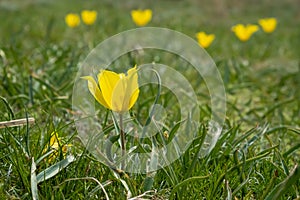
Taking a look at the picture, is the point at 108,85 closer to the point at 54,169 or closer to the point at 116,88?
the point at 116,88

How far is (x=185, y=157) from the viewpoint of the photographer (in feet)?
5.92

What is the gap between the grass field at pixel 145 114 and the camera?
63.2 inches

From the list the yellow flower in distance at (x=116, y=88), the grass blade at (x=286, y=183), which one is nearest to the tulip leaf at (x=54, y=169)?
the yellow flower in distance at (x=116, y=88)

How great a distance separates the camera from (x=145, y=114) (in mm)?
2463

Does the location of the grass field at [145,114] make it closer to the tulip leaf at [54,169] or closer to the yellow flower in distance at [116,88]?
the tulip leaf at [54,169]

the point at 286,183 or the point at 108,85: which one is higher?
the point at 108,85

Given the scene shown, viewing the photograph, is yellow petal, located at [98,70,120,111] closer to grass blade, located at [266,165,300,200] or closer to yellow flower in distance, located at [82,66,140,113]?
yellow flower in distance, located at [82,66,140,113]

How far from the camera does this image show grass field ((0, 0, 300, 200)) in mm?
1605

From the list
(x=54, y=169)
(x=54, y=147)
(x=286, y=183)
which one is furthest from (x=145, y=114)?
(x=286, y=183)

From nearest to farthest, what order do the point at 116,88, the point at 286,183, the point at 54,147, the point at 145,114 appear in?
the point at 286,183 → the point at 116,88 → the point at 54,147 → the point at 145,114

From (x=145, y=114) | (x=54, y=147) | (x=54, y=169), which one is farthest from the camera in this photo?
(x=145, y=114)

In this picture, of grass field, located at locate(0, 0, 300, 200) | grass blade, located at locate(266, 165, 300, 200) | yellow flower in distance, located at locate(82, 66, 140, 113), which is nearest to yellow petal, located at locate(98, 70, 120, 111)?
yellow flower in distance, located at locate(82, 66, 140, 113)

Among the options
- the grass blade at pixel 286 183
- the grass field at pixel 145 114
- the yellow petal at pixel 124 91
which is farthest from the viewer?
the grass field at pixel 145 114

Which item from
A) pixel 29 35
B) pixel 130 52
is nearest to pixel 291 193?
pixel 130 52
